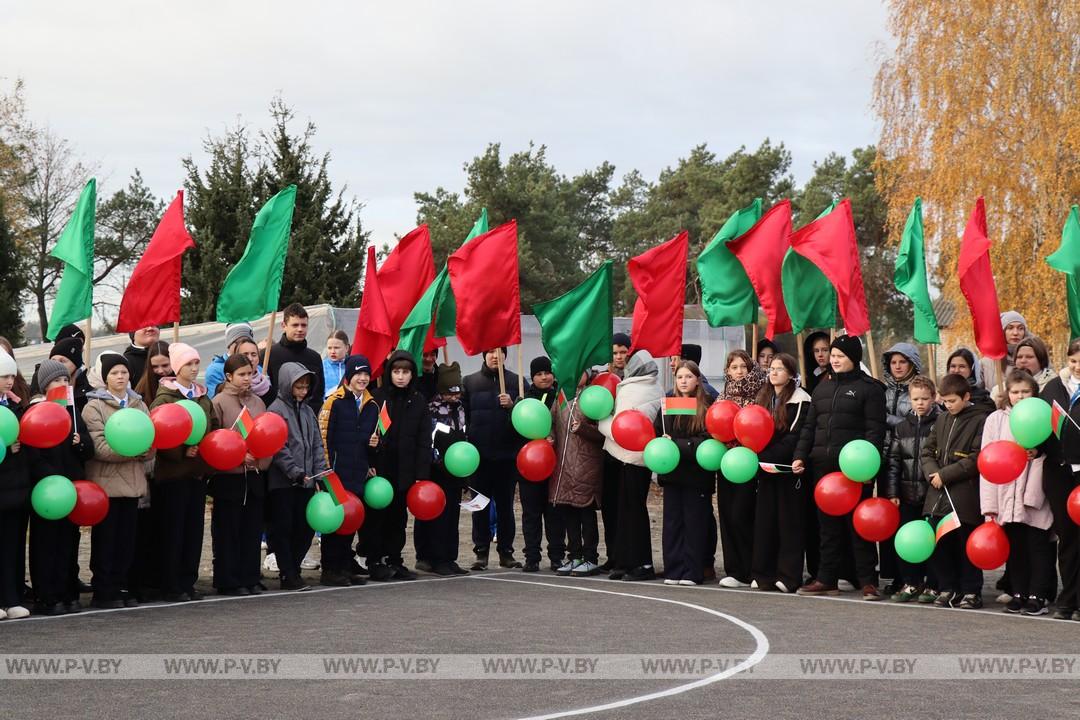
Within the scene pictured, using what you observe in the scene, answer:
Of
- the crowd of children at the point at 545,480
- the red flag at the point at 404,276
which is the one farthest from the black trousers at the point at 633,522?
the red flag at the point at 404,276

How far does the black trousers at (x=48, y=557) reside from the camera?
34.3 feet

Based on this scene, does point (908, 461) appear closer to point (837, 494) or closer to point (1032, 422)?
point (837, 494)

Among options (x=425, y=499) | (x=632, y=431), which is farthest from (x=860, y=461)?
(x=425, y=499)

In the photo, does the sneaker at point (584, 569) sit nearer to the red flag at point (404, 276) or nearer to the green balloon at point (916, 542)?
the red flag at point (404, 276)

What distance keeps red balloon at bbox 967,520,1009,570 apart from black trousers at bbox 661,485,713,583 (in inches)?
105

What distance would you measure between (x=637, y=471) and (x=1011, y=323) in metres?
3.76

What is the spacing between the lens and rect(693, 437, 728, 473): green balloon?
41.1 ft

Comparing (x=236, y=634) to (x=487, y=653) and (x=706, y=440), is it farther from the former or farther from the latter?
(x=706, y=440)

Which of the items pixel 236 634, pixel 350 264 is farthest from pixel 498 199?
pixel 236 634

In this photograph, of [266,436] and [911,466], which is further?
[911,466]

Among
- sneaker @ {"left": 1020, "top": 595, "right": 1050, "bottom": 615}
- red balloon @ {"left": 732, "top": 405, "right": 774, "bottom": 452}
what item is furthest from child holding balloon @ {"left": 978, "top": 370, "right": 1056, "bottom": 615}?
red balloon @ {"left": 732, "top": 405, "right": 774, "bottom": 452}

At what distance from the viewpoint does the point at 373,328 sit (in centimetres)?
1366

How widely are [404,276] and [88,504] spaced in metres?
4.86

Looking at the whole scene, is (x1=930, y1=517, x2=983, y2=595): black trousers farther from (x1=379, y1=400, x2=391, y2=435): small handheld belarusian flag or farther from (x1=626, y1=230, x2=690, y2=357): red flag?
(x1=379, y1=400, x2=391, y2=435): small handheld belarusian flag
